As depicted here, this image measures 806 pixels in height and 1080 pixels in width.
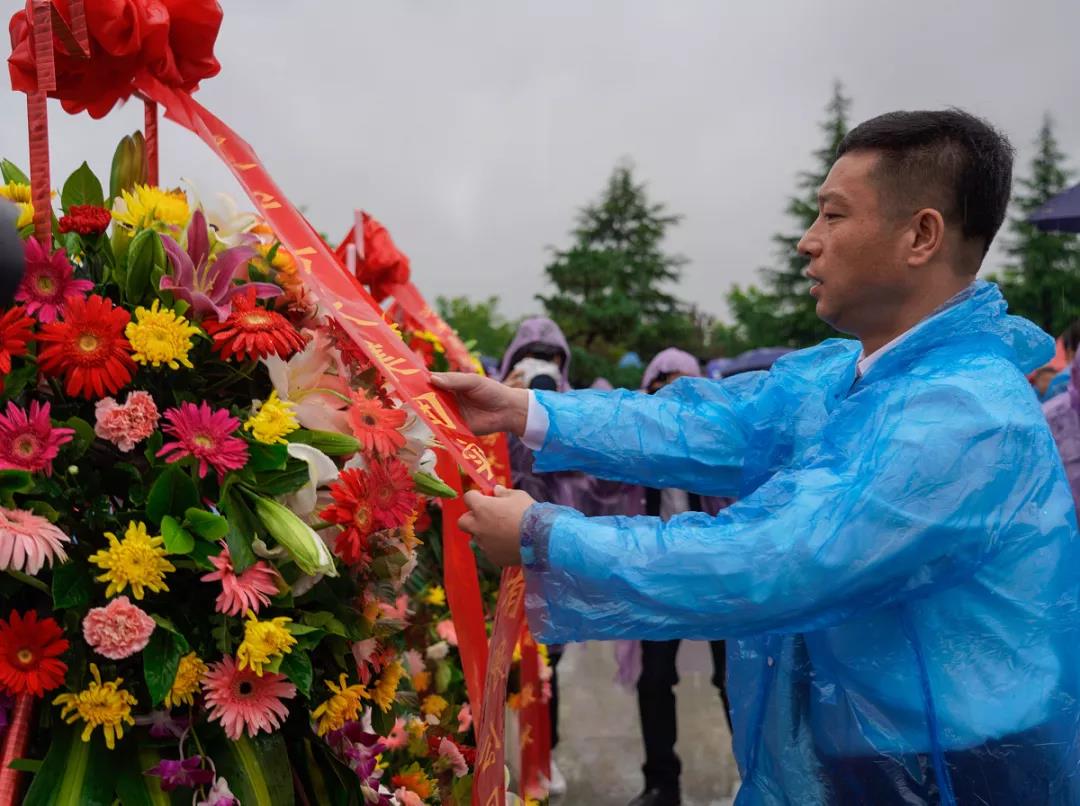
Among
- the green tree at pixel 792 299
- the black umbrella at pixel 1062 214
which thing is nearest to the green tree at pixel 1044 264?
the green tree at pixel 792 299

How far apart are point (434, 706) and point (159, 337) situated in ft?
5.47

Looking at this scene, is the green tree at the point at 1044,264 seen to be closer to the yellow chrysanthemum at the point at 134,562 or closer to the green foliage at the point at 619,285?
the green foliage at the point at 619,285

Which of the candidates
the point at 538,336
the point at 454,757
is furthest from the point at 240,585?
the point at 538,336

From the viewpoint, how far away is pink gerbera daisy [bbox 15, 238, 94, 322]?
4.68 ft

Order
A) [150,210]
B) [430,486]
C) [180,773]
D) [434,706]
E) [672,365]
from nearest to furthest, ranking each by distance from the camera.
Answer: [180,773] → [150,210] → [430,486] → [434,706] → [672,365]

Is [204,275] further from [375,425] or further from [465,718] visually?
[465,718]

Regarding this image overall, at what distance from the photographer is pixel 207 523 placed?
1.37 m

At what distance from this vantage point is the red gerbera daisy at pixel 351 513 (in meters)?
1.50

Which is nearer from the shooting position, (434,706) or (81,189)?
(81,189)

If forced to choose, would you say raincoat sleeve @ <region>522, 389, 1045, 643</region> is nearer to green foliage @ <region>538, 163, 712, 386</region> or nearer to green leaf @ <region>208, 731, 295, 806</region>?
green leaf @ <region>208, 731, 295, 806</region>

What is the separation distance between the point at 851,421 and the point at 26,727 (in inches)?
50.3

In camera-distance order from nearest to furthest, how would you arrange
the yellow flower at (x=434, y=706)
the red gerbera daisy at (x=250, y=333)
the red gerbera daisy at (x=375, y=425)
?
the red gerbera daisy at (x=250, y=333) → the red gerbera daisy at (x=375, y=425) → the yellow flower at (x=434, y=706)

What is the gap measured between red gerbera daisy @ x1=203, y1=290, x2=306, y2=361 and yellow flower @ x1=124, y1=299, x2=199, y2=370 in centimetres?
5

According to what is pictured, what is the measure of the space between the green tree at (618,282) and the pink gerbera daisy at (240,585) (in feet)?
54.6
